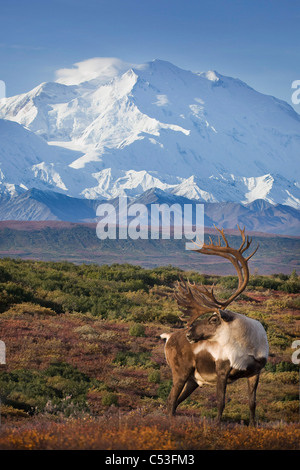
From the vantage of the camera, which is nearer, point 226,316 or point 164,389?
point 226,316

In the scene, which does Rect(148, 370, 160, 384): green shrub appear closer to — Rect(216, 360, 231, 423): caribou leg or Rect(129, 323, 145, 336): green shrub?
Rect(129, 323, 145, 336): green shrub

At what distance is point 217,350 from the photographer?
962 centimetres

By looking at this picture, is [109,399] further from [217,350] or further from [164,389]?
[217,350]

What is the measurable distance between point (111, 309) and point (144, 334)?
4.07 meters

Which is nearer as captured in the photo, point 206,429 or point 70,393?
point 206,429

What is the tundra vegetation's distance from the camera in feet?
26.9

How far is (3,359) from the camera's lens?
15.1 m

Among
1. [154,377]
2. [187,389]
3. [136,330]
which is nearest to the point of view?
[187,389]

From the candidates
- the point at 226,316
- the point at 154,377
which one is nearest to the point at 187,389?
the point at 226,316

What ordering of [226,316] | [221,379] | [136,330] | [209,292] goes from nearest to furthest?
[221,379]
[226,316]
[209,292]
[136,330]

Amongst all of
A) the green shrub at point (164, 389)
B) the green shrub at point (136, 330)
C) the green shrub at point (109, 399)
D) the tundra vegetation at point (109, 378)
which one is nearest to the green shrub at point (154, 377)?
the tundra vegetation at point (109, 378)

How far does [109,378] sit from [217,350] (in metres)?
5.90
